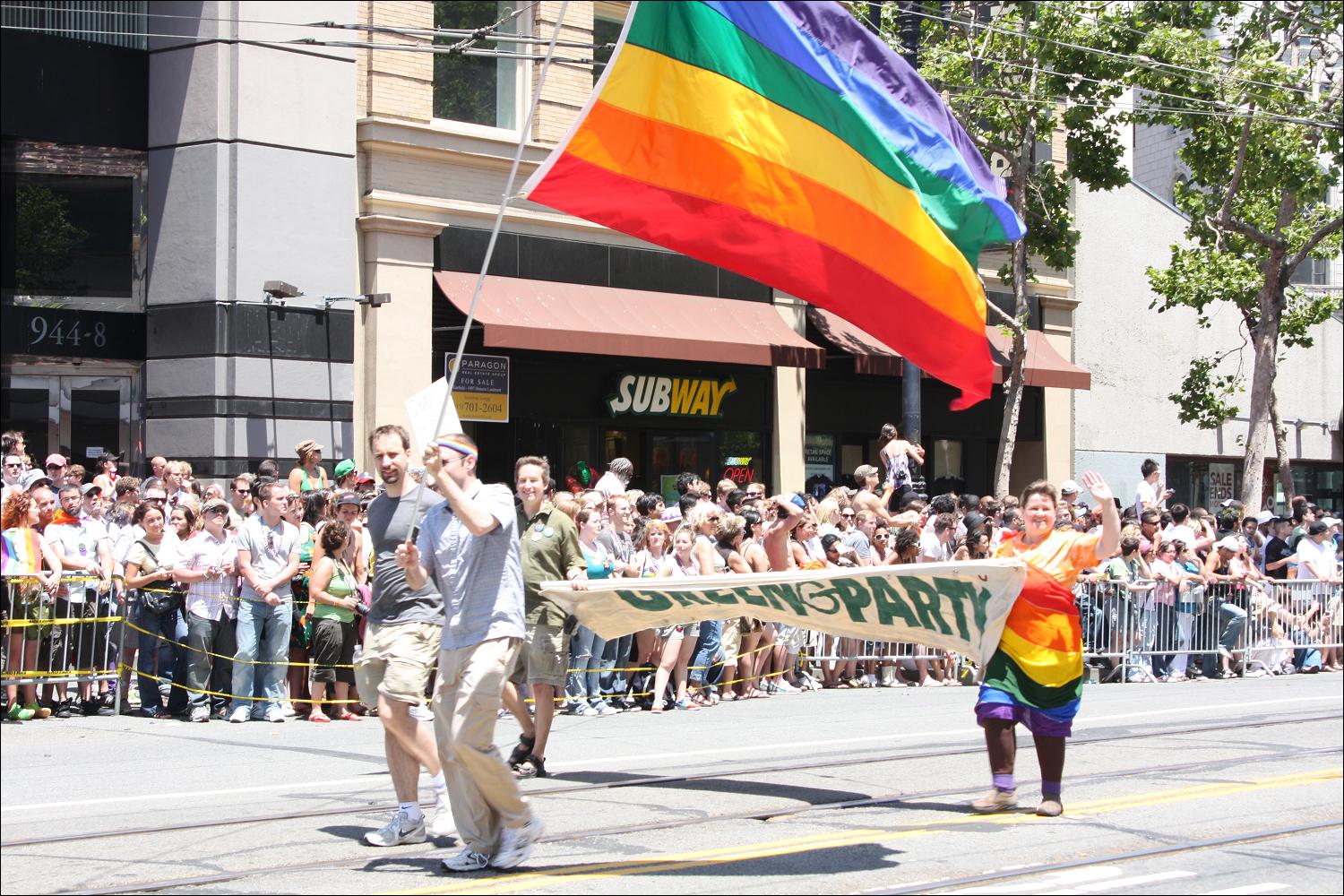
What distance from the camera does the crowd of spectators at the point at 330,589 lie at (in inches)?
506

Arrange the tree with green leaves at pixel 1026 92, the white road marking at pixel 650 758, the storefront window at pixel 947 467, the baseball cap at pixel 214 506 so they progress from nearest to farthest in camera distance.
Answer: the white road marking at pixel 650 758 < the baseball cap at pixel 214 506 < the tree with green leaves at pixel 1026 92 < the storefront window at pixel 947 467

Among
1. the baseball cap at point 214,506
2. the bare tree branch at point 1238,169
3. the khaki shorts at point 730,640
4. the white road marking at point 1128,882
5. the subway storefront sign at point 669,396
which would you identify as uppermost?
the bare tree branch at point 1238,169

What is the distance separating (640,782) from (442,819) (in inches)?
83.5

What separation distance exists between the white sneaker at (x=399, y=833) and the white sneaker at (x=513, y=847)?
738 millimetres

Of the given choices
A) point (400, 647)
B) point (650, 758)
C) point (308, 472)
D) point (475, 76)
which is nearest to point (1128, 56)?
point (475, 76)

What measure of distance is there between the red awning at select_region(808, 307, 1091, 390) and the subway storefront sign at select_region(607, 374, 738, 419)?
1714mm

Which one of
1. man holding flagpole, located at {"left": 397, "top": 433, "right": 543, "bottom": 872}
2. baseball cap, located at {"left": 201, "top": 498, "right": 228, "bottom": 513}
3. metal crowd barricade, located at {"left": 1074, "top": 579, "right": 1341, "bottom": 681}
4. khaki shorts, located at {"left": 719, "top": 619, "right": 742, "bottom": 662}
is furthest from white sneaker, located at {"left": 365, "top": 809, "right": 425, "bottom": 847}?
metal crowd barricade, located at {"left": 1074, "top": 579, "right": 1341, "bottom": 681}

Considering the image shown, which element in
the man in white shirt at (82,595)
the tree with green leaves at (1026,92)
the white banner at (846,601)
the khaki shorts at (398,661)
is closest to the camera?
the khaki shorts at (398,661)

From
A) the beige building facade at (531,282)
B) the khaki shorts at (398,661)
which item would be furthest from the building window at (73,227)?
the khaki shorts at (398,661)

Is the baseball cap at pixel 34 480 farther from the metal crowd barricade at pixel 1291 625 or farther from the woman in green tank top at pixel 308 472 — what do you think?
the metal crowd barricade at pixel 1291 625

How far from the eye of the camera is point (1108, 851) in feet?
25.6

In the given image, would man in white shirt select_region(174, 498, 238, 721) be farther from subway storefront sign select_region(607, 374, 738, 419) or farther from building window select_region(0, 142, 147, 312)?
subway storefront sign select_region(607, 374, 738, 419)

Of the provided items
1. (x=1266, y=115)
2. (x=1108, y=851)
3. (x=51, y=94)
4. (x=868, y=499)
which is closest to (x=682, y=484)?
(x=868, y=499)

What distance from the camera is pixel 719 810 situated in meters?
8.88
